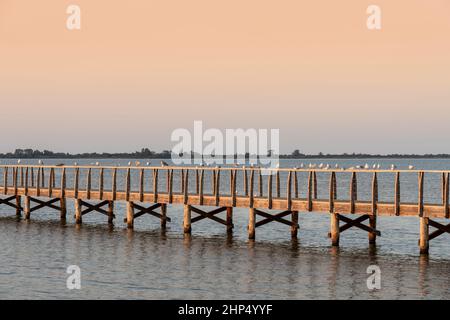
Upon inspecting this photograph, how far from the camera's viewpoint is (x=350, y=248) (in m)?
42.4

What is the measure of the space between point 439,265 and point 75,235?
826 inches

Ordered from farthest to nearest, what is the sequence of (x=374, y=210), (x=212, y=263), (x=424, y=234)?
(x=374, y=210) → (x=424, y=234) → (x=212, y=263)

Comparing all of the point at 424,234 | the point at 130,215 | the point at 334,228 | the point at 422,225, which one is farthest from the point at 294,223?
the point at 130,215

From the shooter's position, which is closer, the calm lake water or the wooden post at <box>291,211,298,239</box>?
the calm lake water

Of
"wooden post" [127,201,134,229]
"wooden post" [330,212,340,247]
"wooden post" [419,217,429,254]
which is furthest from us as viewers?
"wooden post" [127,201,134,229]

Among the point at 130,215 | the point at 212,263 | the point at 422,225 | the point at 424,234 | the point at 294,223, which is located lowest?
the point at 212,263

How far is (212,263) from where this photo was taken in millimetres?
36875

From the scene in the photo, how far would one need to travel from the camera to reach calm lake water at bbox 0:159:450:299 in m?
30.8

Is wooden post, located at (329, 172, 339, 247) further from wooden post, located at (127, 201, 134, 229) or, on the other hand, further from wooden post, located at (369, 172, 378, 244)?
wooden post, located at (127, 201, 134, 229)

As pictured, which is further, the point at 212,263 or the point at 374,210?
the point at 374,210

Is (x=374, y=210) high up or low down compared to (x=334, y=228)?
up

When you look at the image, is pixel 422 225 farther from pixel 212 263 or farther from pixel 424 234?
pixel 212 263

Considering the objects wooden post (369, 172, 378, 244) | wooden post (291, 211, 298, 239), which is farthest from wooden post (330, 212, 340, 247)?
wooden post (291, 211, 298, 239)
